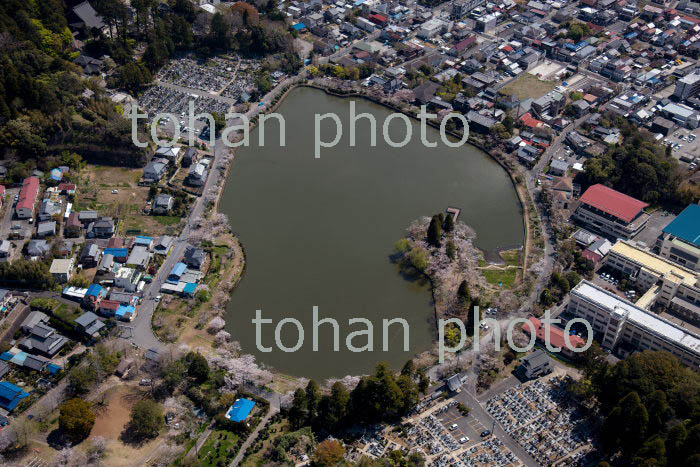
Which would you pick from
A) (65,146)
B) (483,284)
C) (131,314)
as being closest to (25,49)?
(65,146)

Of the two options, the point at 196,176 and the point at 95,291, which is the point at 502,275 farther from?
the point at 95,291

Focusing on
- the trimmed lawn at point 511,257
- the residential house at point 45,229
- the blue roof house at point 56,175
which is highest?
the blue roof house at point 56,175

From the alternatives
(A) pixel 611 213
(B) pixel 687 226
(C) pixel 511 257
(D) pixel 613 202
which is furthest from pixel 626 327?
(D) pixel 613 202

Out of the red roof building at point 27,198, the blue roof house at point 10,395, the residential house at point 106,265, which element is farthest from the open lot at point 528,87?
the blue roof house at point 10,395

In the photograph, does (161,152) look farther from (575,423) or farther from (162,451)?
(575,423)

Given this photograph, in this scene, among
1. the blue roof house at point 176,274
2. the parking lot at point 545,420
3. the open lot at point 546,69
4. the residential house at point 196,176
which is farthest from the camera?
the open lot at point 546,69

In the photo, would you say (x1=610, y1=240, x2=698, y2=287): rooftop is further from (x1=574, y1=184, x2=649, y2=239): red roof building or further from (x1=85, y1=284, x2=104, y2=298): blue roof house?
(x1=85, y1=284, x2=104, y2=298): blue roof house

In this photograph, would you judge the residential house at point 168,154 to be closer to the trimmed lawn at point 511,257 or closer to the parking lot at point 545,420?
the trimmed lawn at point 511,257
